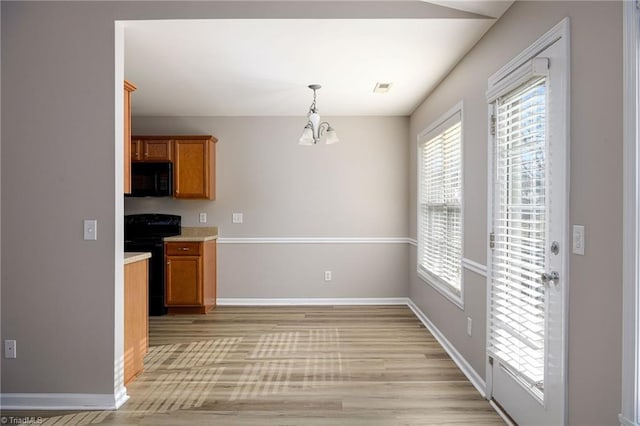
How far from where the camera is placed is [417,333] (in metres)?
4.42

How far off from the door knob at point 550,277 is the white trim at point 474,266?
2.72 ft

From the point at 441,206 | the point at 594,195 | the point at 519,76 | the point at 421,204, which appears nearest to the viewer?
the point at 594,195

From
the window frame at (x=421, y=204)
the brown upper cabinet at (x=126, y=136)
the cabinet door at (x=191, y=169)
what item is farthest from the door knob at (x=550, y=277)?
the cabinet door at (x=191, y=169)

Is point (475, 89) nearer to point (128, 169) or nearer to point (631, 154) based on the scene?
point (631, 154)

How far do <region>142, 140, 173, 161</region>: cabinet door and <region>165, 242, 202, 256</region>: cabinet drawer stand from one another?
1.09m

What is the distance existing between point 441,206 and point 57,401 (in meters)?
3.50

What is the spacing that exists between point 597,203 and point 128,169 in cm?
286

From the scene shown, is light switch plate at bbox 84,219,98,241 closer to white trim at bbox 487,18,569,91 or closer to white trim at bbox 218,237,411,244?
white trim at bbox 487,18,569,91

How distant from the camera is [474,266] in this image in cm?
318

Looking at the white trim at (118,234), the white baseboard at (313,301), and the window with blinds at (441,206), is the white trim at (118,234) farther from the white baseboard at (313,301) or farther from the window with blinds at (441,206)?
the white baseboard at (313,301)

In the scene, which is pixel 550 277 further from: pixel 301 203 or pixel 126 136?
pixel 301 203

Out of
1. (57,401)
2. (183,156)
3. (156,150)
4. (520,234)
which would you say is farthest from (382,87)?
(57,401)

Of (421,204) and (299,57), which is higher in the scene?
(299,57)

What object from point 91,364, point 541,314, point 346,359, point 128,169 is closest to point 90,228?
point 128,169
